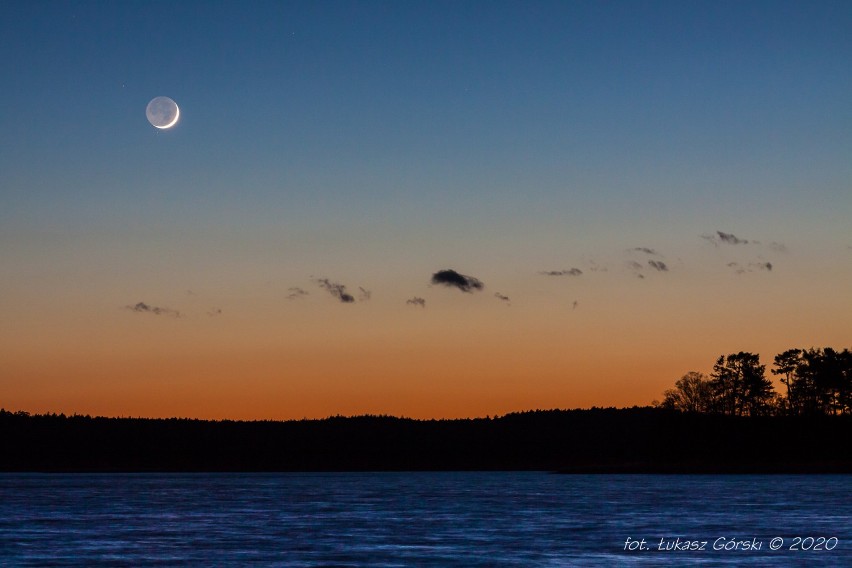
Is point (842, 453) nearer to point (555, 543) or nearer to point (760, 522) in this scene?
point (760, 522)

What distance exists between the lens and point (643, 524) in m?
70.7

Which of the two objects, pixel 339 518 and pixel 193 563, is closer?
pixel 193 563

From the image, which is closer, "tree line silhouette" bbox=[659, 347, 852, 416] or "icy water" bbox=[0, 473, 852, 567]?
"icy water" bbox=[0, 473, 852, 567]

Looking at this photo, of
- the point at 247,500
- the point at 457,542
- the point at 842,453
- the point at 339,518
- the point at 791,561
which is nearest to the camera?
the point at 791,561

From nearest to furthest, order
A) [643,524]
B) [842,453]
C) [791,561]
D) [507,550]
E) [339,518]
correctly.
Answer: [791,561]
[507,550]
[643,524]
[339,518]
[842,453]

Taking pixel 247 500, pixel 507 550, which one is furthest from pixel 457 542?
pixel 247 500

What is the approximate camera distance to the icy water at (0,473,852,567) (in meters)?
50.4

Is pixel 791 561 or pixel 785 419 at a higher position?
pixel 785 419

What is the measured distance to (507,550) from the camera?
5384 cm

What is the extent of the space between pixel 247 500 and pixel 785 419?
10614 cm

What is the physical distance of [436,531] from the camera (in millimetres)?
65000

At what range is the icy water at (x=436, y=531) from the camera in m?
50.4

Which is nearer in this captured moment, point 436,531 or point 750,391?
point 436,531

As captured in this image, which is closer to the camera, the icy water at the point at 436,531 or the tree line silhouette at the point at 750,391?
the icy water at the point at 436,531
